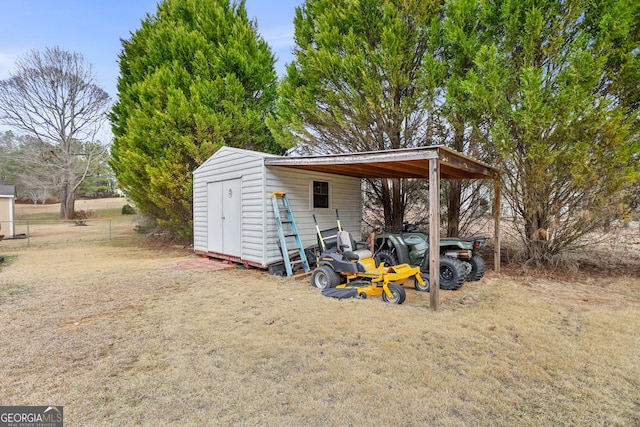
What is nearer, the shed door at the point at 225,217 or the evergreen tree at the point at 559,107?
the evergreen tree at the point at 559,107

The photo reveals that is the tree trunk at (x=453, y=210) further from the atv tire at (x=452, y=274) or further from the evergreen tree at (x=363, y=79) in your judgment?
the atv tire at (x=452, y=274)

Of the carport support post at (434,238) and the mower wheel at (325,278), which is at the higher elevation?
the carport support post at (434,238)

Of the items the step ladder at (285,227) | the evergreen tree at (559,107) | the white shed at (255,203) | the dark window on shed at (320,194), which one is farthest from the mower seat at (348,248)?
the evergreen tree at (559,107)

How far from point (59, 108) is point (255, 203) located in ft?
66.2

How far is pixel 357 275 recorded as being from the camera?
4801 millimetres

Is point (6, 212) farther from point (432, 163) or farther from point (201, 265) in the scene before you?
point (432, 163)

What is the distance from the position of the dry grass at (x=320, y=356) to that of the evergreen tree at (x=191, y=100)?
503 centimetres

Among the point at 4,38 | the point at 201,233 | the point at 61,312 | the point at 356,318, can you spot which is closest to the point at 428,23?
the point at 356,318

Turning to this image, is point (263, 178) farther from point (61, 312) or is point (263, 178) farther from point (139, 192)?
point (139, 192)

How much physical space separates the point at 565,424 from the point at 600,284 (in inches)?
181

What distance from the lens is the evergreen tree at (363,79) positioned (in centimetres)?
677

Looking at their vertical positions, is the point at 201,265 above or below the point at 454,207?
below

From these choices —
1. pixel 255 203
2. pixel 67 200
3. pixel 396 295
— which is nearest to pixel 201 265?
pixel 255 203

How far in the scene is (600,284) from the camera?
17.0 ft
